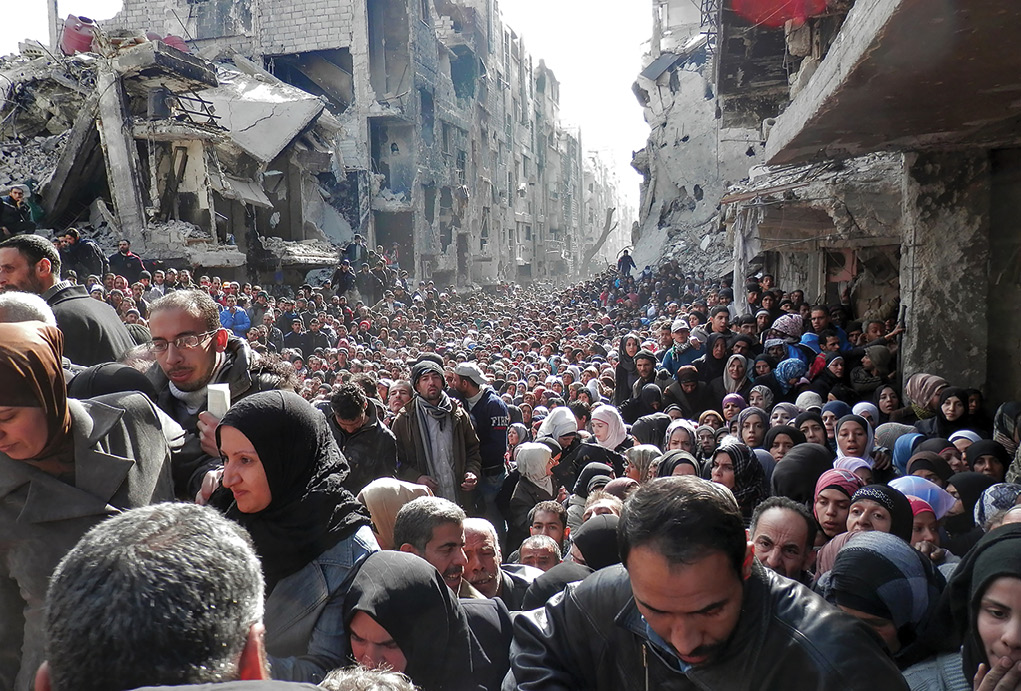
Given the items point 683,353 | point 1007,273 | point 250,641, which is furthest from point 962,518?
point 683,353

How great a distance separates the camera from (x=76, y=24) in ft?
88.1

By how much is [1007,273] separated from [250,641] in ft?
23.1

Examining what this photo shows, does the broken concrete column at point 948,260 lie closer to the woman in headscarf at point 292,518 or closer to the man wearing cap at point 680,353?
the man wearing cap at point 680,353

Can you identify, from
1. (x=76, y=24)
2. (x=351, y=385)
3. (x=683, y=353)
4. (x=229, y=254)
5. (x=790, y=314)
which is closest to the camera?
(x=351, y=385)

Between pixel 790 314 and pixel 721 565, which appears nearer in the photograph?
pixel 721 565

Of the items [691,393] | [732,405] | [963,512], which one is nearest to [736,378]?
[691,393]

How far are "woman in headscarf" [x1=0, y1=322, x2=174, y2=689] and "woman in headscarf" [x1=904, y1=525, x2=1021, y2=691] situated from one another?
2353mm

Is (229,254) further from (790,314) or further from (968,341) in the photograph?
(968,341)

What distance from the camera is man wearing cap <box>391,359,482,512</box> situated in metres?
→ 5.48

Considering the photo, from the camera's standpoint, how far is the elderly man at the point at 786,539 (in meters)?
2.90

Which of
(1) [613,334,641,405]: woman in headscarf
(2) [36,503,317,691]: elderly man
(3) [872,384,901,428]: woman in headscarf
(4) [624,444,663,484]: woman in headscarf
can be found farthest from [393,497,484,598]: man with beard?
(1) [613,334,641,405]: woman in headscarf

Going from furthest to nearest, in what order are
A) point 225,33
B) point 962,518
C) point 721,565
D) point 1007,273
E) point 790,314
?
point 225,33
point 790,314
point 1007,273
point 962,518
point 721,565

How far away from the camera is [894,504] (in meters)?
3.15

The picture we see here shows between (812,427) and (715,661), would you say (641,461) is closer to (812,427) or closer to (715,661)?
(812,427)
